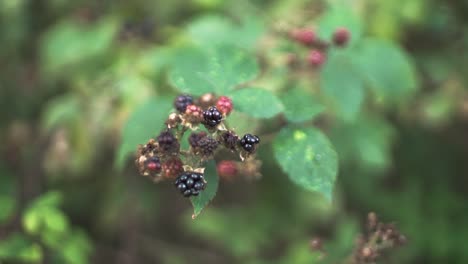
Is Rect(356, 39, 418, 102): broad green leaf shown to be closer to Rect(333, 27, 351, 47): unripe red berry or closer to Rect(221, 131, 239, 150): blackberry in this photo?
Rect(333, 27, 351, 47): unripe red berry

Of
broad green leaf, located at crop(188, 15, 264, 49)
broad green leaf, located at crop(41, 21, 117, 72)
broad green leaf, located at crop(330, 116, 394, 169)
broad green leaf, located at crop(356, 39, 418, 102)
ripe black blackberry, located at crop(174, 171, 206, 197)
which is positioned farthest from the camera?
broad green leaf, located at crop(41, 21, 117, 72)

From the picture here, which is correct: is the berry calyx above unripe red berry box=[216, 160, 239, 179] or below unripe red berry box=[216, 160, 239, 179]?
below

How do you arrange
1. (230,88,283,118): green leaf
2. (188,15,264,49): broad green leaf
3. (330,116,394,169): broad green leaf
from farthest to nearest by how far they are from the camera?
(330,116,394,169): broad green leaf
(188,15,264,49): broad green leaf
(230,88,283,118): green leaf

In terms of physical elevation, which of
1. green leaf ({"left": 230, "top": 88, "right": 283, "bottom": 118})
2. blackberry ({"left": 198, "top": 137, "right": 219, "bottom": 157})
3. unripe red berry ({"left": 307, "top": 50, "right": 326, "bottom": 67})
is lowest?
blackberry ({"left": 198, "top": 137, "right": 219, "bottom": 157})

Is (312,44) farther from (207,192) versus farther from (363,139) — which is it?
(207,192)

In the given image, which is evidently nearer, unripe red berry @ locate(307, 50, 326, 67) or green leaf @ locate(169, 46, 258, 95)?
green leaf @ locate(169, 46, 258, 95)

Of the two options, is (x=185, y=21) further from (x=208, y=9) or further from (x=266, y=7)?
(x=266, y=7)

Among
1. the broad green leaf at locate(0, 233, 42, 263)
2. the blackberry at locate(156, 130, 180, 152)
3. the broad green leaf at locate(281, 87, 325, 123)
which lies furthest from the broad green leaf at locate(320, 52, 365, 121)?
the broad green leaf at locate(0, 233, 42, 263)
